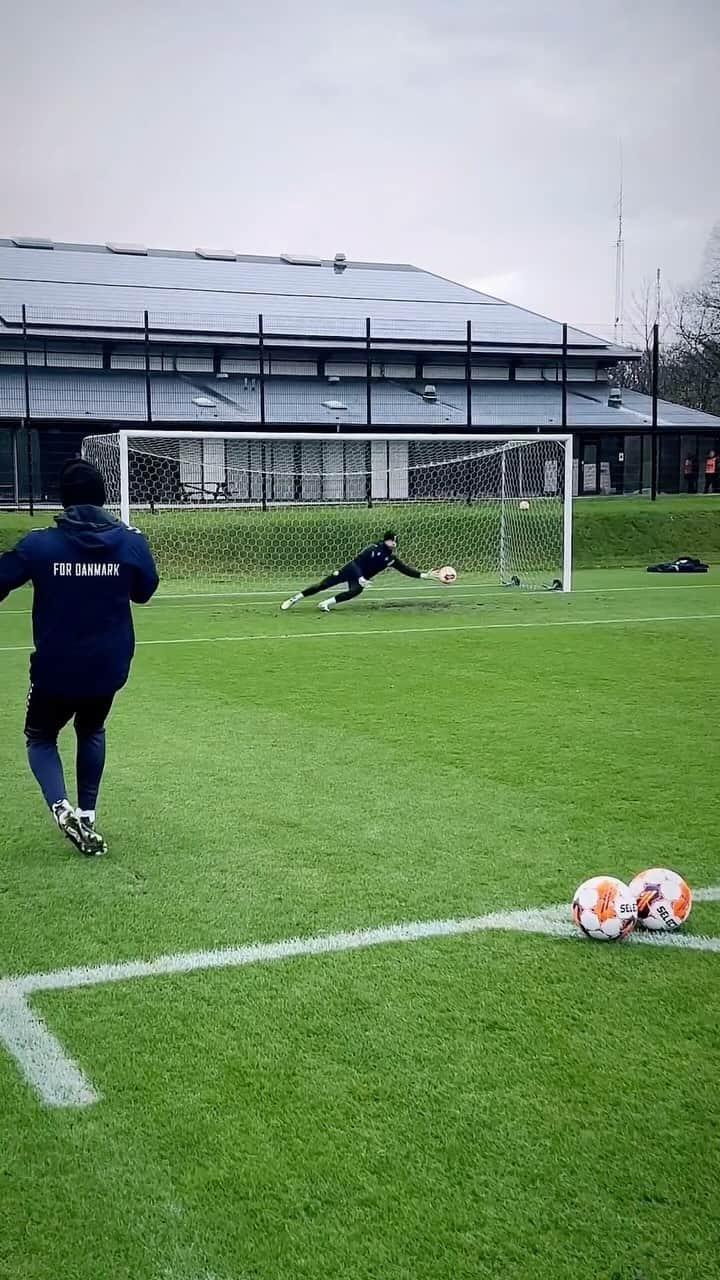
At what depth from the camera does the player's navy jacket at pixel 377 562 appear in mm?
17781

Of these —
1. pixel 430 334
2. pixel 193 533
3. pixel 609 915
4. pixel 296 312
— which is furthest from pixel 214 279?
pixel 609 915

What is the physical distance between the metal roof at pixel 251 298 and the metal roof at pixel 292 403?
5.79ft

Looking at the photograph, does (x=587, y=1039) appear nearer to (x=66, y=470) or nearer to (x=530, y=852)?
(x=530, y=852)

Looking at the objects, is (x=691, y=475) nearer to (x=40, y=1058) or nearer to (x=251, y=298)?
(x=251, y=298)

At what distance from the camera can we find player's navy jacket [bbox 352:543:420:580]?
58.3ft

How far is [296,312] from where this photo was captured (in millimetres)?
40406

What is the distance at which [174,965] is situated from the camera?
14.8 ft

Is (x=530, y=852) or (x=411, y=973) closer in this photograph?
(x=411, y=973)

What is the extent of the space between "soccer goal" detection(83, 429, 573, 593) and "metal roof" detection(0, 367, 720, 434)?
4.67 m

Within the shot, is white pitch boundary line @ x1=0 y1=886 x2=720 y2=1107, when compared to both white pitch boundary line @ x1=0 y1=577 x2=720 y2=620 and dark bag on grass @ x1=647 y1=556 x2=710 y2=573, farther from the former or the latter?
dark bag on grass @ x1=647 y1=556 x2=710 y2=573

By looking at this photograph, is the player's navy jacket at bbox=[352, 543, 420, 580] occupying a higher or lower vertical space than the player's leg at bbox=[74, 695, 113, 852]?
higher

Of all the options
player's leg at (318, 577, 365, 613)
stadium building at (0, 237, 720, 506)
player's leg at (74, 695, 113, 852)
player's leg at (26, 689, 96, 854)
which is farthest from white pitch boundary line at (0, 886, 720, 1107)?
stadium building at (0, 237, 720, 506)

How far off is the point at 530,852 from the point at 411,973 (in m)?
1.62

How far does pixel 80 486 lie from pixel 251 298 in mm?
36647
